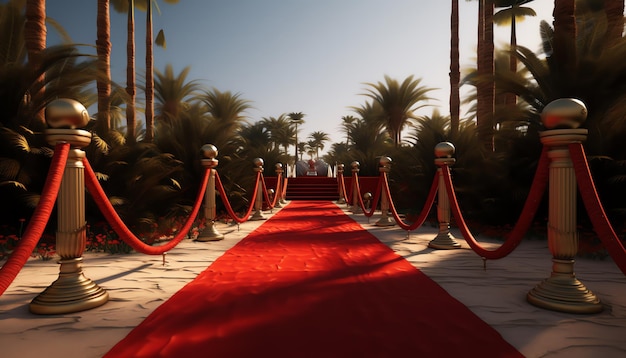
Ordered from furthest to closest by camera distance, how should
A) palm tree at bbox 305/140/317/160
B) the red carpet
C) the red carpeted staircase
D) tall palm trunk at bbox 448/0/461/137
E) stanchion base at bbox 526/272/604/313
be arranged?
palm tree at bbox 305/140/317/160 < the red carpeted staircase < tall palm trunk at bbox 448/0/461/137 < stanchion base at bbox 526/272/604/313 < the red carpet

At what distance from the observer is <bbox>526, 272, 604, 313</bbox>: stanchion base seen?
8.21ft

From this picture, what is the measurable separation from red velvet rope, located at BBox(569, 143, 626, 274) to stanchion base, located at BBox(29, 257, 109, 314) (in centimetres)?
364

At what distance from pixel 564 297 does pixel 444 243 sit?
2466 millimetres

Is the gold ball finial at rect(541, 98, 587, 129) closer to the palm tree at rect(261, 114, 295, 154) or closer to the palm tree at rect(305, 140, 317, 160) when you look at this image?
the palm tree at rect(261, 114, 295, 154)

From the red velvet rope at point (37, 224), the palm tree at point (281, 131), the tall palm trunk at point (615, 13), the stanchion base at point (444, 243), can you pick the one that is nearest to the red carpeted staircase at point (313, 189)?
the tall palm trunk at point (615, 13)

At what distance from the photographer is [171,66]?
2220 centimetres

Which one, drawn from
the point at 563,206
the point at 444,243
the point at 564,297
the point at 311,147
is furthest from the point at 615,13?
the point at 311,147

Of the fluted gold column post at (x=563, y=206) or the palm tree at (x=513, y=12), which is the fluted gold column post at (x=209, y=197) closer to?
the fluted gold column post at (x=563, y=206)

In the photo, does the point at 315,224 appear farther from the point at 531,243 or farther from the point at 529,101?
the point at 529,101

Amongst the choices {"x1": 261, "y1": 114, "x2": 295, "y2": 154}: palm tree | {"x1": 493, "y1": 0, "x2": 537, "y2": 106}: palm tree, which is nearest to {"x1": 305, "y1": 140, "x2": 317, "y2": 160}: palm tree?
{"x1": 261, "y1": 114, "x2": 295, "y2": 154}: palm tree

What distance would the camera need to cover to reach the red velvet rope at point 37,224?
1.99 meters

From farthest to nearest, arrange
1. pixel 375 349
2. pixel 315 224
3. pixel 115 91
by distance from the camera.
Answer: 1. pixel 315 224
2. pixel 115 91
3. pixel 375 349

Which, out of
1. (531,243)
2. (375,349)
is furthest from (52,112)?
(531,243)

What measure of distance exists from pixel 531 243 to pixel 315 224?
4.14 metres
